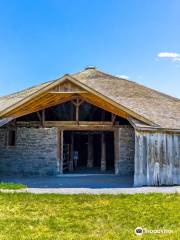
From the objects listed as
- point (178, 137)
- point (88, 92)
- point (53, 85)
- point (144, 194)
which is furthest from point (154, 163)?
point (53, 85)

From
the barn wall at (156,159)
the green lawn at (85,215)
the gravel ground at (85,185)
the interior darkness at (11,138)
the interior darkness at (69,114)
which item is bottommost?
the green lawn at (85,215)

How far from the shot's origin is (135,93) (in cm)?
2397

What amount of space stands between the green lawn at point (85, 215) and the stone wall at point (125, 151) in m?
6.34

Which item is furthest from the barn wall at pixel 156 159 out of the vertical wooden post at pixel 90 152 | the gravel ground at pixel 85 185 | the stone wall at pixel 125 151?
the vertical wooden post at pixel 90 152

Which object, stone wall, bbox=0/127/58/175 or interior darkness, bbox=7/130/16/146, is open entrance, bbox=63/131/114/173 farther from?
interior darkness, bbox=7/130/16/146

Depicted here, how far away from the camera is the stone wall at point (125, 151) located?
19.7 meters

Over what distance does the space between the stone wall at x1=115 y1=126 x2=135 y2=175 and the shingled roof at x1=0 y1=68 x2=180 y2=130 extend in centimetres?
154

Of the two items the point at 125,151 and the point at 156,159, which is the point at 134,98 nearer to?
the point at 125,151

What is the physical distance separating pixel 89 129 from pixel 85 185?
453cm

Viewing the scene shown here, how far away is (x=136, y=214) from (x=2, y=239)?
13.0 ft

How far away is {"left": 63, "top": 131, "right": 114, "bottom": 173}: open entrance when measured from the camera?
2208 centimetres

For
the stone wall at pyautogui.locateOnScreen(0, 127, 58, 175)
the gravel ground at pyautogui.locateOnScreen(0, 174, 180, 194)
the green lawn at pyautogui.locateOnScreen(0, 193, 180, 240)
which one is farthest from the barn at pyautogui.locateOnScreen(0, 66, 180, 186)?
the green lawn at pyautogui.locateOnScreen(0, 193, 180, 240)

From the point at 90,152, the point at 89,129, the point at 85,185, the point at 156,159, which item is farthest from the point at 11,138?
the point at 156,159

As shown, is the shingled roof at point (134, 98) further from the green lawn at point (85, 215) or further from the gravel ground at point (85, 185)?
the green lawn at point (85, 215)
